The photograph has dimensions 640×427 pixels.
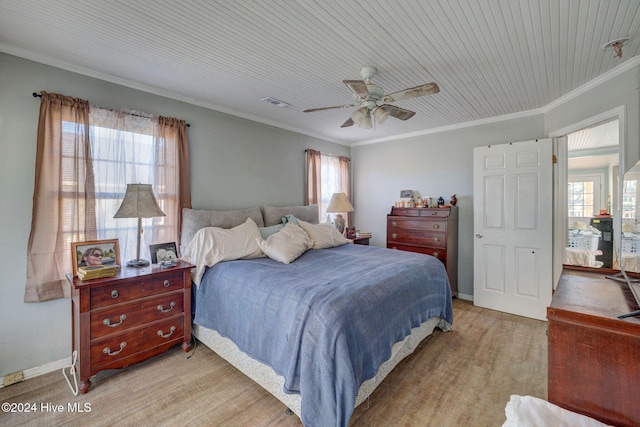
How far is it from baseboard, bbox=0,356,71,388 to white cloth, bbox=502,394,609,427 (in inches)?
124

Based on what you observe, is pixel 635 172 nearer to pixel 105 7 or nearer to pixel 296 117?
→ pixel 105 7

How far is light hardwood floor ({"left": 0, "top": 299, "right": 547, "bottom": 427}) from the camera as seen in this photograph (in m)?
1.76

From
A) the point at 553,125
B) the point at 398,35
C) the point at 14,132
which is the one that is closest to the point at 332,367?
the point at 398,35

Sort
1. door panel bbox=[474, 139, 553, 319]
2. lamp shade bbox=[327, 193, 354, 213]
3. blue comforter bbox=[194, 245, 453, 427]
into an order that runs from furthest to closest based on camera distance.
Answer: lamp shade bbox=[327, 193, 354, 213], door panel bbox=[474, 139, 553, 319], blue comforter bbox=[194, 245, 453, 427]

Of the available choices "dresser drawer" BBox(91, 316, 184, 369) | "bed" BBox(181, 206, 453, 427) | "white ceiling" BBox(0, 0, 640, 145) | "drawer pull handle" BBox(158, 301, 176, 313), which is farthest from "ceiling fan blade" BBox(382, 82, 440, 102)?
"dresser drawer" BBox(91, 316, 184, 369)

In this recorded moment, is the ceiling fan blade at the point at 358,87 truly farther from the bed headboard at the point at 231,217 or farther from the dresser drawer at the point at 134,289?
the dresser drawer at the point at 134,289

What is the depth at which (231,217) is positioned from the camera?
320cm

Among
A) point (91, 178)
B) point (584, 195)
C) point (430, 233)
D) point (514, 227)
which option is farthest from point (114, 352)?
point (584, 195)

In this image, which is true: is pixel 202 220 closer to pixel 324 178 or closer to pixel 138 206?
pixel 138 206

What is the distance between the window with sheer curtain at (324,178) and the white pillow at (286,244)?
4.64 ft

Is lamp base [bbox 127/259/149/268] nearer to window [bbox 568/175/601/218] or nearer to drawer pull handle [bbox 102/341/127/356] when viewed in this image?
drawer pull handle [bbox 102/341/127/356]

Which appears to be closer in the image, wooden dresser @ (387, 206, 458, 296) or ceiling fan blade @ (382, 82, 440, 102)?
ceiling fan blade @ (382, 82, 440, 102)

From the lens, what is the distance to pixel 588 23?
1815 millimetres

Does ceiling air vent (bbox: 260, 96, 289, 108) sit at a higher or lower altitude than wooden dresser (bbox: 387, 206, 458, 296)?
higher
